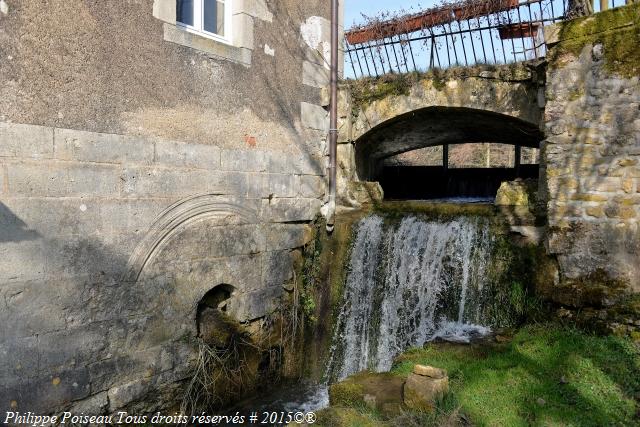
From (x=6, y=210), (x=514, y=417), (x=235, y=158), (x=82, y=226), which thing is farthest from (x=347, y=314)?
(x=6, y=210)

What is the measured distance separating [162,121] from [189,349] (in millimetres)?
2089

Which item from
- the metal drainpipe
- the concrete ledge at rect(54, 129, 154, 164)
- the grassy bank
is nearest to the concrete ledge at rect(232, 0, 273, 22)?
the metal drainpipe

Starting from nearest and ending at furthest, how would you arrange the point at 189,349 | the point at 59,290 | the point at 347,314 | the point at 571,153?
the point at 59,290 → the point at 571,153 → the point at 189,349 → the point at 347,314

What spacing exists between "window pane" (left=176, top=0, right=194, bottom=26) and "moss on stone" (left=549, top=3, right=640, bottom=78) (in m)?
3.31

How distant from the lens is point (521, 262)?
4789mm

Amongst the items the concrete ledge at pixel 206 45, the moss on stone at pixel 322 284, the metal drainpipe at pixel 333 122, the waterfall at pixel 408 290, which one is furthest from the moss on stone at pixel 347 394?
the concrete ledge at pixel 206 45

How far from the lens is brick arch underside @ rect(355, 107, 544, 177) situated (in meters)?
5.85

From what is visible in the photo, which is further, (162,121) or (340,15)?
(340,15)

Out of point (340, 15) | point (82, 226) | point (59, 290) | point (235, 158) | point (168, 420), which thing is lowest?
point (168, 420)

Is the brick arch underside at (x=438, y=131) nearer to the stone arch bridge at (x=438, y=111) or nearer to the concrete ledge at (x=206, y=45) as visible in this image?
the stone arch bridge at (x=438, y=111)

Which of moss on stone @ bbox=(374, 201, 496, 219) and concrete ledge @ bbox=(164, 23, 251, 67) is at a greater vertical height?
concrete ledge @ bbox=(164, 23, 251, 67)

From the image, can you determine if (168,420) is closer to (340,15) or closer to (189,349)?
(189,349)

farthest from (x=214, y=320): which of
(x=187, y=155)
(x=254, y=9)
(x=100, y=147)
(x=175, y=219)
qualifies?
(x=254, y=9)

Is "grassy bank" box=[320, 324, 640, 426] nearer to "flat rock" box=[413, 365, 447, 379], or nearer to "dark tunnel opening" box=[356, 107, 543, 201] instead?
"flat rock" box=[413, 365, 447, 379]
